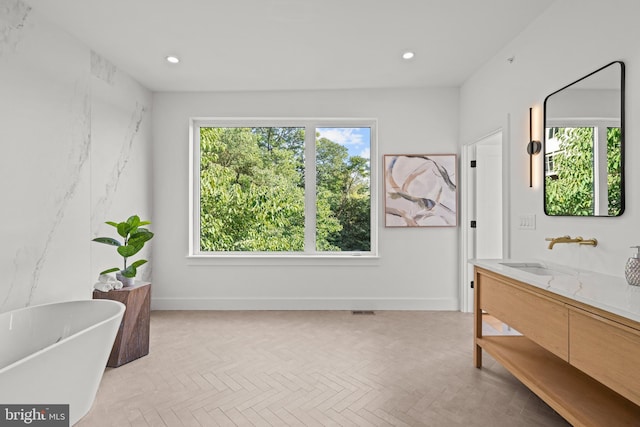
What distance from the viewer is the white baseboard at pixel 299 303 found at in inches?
145

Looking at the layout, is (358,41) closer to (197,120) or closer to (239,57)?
(239,57)

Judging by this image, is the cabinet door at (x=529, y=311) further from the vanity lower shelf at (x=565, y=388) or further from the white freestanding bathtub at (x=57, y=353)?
→ the white freestanding bathtub at (x=57, y=353)

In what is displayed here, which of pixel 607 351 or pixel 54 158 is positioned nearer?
pixel 607 351

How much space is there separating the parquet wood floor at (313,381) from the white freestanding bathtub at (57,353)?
0.28 m

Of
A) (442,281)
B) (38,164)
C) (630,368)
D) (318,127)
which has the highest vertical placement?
(318,127)

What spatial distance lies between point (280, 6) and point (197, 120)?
6.76 ft

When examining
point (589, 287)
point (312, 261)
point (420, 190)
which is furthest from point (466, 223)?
point (589, 287)

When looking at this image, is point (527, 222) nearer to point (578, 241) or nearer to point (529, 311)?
point (578, 241)

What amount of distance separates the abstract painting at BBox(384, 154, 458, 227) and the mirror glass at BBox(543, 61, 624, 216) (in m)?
1.38

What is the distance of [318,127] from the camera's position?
388 centimetres

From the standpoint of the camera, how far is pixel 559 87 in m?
2.15

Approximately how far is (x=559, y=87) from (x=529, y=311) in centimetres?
155

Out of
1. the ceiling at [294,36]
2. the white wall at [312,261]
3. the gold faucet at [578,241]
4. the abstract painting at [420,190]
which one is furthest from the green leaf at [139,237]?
the gold faucet at [578,241]

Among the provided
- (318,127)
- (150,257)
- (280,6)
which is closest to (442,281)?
(318,127)
